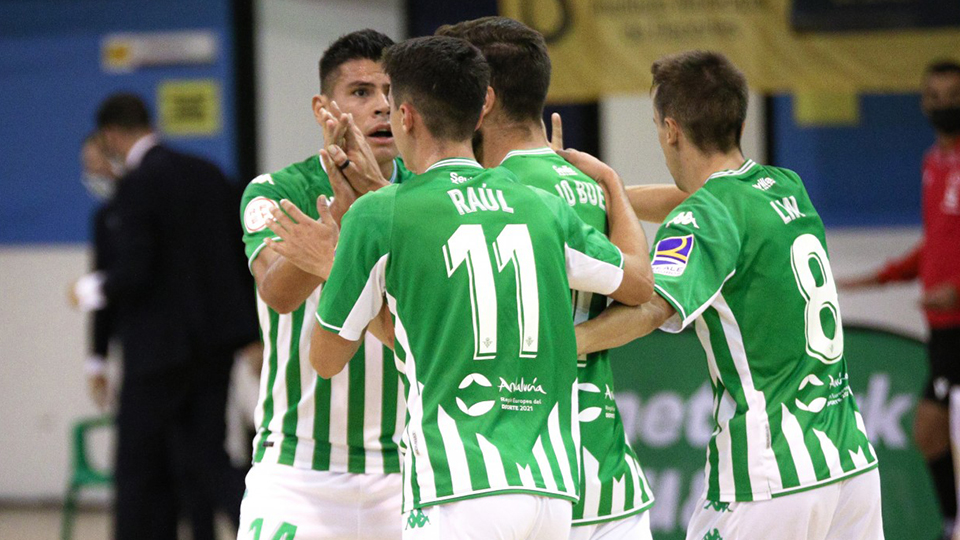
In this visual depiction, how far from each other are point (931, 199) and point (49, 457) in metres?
6.50

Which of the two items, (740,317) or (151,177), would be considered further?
(151,177)

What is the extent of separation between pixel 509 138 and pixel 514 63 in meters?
0.20

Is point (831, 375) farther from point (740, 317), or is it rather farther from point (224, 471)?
point (224, 471)

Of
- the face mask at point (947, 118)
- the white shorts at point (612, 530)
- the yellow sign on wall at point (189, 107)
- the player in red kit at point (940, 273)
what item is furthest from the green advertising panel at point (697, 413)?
the yellow sign on wall at point (189, 107)

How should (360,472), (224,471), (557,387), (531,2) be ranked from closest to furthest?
(557,387) → (360,472) → (224,471) → (531,2)

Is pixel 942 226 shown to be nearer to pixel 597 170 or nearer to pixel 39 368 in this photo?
pixel 597 170

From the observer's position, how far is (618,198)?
11.3 ft

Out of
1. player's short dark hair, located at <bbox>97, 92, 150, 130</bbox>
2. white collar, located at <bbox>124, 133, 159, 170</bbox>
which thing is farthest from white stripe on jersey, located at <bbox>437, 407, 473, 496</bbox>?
player's short dark hair, located at <bbox>97, 92, 150, 130</bbox>

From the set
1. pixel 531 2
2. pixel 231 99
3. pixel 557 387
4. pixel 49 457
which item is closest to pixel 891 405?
pixel 531 2

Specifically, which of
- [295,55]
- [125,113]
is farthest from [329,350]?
[295,55]

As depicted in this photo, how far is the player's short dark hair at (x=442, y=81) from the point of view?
3021 millimetres

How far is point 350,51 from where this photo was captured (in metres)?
3.98

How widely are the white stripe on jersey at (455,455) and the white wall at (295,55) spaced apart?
6534mm

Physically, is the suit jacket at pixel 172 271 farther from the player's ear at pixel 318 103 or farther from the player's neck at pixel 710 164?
the player's neck at pixel 710 164
